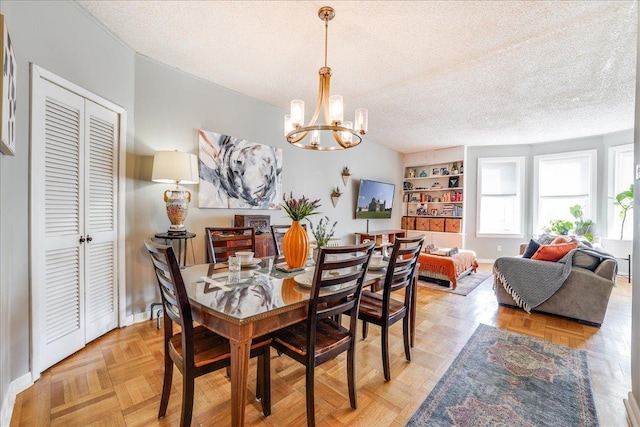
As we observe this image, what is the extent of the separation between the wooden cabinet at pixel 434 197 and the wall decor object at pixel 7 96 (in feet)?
21.7

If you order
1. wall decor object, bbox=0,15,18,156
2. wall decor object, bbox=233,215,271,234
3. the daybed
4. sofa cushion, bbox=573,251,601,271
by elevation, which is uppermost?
wall decor object, bbox=0,15,18,156

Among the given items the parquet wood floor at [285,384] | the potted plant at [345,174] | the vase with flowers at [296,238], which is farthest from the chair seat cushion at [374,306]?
the potted plant at [345,174]

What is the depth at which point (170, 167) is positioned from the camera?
8.21 ft

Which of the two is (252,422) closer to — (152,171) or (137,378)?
(137,378)

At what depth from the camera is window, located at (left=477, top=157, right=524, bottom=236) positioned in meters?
5.94

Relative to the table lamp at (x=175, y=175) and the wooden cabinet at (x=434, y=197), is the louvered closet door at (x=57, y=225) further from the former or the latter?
the wooden cabinet at (x=434, y=197)

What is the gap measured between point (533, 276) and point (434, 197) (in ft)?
12.1

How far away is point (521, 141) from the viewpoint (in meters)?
5.53

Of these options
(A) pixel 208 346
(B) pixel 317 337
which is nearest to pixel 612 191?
(B) pixel 317 337

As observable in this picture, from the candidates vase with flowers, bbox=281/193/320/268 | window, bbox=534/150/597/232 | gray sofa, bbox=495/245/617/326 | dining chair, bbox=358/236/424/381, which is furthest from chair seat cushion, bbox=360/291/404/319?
window, bbox=534/150/597/232

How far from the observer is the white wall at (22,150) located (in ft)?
5.10

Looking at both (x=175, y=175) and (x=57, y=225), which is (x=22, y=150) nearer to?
(x=57, y=225)

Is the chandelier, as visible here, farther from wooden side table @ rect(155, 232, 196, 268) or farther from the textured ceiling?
wooden side table @ rect(155, 232, 196, 268)

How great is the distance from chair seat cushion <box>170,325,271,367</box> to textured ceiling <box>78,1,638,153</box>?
2164 millimetres
